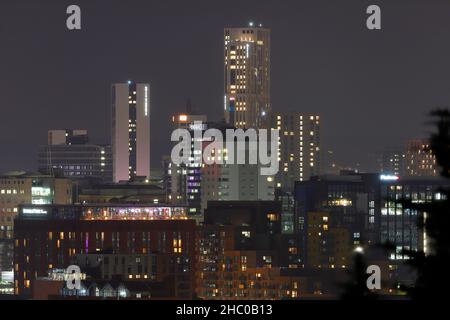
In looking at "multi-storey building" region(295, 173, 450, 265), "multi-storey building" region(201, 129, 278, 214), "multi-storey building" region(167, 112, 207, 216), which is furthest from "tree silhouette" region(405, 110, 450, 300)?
"multi-storey building" region(201, 129, 278, 214)

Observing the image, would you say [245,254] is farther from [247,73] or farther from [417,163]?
[247,73]

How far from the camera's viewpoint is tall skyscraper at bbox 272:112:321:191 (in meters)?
72.8

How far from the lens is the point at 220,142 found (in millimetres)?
69688

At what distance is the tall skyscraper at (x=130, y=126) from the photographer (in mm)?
79812

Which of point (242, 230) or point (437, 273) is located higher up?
point (437, 273)

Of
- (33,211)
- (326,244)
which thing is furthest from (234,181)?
(326,244)

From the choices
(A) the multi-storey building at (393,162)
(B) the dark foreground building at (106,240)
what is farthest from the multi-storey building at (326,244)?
(A) the multi-storey building at (393,162)

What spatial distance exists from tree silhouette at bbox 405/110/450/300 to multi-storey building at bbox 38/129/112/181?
74.6 m

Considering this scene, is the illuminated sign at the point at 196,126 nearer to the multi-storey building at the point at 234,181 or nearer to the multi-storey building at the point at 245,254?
the multi-storey building at the point at 234,181

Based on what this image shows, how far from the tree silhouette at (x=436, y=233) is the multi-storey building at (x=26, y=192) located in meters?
56.2

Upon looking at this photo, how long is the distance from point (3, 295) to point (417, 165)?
92.3 feet

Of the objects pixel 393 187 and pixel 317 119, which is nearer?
pixel 393 187
